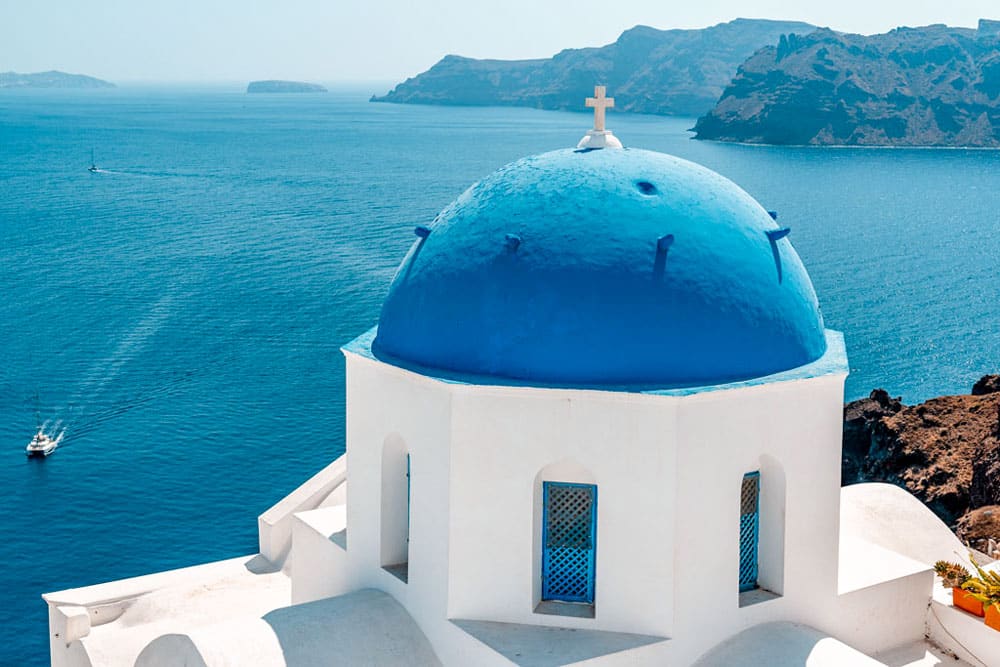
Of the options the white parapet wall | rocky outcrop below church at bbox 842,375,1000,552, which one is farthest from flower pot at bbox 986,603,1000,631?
rocky outcrop below church at bbox 842,375,1000,552

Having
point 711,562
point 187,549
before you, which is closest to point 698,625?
point 711,562

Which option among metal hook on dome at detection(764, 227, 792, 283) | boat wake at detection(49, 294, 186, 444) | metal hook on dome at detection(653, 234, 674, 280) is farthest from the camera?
boat wake at detection(49, 294, 186, 444)

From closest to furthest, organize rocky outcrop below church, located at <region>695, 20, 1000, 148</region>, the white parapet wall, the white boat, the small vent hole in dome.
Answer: the small vent hole in dome, the white parapet wall, the white boat, rocky outcrop below church, located at <region>695, 20, 1000, 148</region>

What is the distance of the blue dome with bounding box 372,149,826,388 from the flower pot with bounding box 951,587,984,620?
2879 millimetres

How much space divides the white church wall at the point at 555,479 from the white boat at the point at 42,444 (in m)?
26.7

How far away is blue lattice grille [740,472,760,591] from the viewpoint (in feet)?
33.6

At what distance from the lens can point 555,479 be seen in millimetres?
9703

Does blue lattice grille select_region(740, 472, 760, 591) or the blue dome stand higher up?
the blue dome

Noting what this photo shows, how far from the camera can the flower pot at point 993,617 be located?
419 inches

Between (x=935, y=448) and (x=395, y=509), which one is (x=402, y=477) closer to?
(x=395, y=509)

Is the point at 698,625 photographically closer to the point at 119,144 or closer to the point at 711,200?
the point at 711,200

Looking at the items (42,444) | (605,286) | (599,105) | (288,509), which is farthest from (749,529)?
(42,444)

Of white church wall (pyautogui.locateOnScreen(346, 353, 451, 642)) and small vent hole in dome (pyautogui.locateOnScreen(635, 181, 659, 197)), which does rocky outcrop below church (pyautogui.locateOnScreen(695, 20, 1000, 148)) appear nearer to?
small vent hole in dome (pyautogui.locateOnScreen(635, 181, 659, 197))

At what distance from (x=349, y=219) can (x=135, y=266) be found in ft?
50.0
